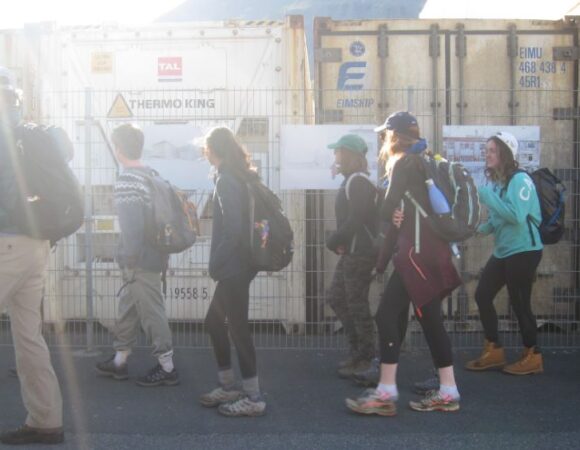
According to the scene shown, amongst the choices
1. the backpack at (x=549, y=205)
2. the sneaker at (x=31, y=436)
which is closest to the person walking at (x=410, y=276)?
the backpack at (x=549, y=205)

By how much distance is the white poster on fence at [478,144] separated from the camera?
648cm

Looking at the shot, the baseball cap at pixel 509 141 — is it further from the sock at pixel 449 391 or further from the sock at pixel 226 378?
the sock at pixel 226 378

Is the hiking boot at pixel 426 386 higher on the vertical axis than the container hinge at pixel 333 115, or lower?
lower

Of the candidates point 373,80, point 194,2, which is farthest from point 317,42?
point 194,2

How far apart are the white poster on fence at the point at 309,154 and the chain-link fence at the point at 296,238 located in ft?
0.94

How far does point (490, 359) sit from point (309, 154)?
2237 mm

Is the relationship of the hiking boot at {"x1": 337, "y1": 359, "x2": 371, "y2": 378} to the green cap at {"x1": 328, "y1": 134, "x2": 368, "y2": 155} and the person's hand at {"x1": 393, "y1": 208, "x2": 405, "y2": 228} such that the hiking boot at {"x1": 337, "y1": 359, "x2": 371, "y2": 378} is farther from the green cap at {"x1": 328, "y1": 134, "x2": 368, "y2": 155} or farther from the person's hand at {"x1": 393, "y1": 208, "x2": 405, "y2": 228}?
the green cap at {"x1": 328, "y1": 134, "x2": 368, "y2": 155}

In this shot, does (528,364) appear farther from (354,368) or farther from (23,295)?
(23,295)

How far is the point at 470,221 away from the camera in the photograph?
15.5ft

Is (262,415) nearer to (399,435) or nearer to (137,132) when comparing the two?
(399,435)

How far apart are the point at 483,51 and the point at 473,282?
2.20 meters

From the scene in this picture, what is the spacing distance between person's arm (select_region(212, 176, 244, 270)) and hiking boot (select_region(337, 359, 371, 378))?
5.21 ft

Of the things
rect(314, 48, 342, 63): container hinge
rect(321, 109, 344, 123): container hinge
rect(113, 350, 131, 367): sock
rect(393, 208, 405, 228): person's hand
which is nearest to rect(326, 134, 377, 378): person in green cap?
rect(393, 208, 405, 228): person's hand

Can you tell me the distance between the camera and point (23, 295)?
13.8ft
